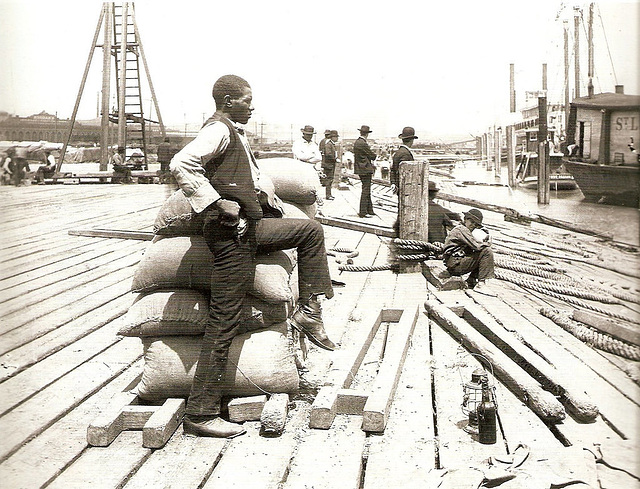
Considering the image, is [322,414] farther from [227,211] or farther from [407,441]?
[227,211]

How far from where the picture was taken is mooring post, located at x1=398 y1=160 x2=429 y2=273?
19.5 feet

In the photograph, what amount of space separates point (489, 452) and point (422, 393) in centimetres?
65

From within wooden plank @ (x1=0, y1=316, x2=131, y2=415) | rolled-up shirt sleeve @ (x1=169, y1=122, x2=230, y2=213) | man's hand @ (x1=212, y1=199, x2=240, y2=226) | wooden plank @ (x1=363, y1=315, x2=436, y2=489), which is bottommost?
wooden plank @ (x1=363, y1=315, x2=436, y2=489)

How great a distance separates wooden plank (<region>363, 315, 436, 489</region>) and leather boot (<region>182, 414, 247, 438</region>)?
22.7 inches

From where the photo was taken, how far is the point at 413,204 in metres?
6.05

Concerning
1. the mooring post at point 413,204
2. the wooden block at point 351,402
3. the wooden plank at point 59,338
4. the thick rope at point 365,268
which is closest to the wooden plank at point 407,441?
the wooden block at point 351,402

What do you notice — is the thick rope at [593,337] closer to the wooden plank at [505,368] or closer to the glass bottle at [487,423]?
the wooden plank at [505,368]

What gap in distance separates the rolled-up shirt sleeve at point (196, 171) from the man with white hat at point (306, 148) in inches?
239

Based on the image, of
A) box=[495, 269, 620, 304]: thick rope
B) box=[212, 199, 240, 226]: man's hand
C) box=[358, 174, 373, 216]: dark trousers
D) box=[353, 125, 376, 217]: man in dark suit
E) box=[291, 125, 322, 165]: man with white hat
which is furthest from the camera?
box=[358, 174, 373, 216]: dark trousers

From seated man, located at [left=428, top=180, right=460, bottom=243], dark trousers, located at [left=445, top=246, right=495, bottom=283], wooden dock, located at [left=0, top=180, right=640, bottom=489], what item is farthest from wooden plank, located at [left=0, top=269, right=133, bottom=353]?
seated man, located at [left=428, top=180, right=460, bottom=243]

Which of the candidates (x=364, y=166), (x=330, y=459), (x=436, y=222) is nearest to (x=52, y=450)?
(x=330, y=459)

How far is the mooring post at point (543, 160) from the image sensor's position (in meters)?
17.4

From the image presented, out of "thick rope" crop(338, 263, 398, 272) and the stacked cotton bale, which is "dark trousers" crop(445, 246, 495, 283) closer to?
"thick rope" crop(338, 263, 398, 272)

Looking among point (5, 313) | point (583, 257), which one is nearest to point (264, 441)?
point (5, 313)
